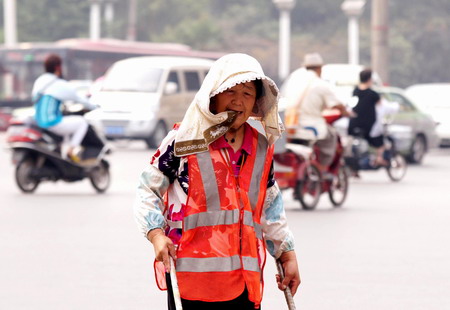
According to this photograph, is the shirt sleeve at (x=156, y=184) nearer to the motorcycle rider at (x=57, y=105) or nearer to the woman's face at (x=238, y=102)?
the woman's face at (x=238, y=102)

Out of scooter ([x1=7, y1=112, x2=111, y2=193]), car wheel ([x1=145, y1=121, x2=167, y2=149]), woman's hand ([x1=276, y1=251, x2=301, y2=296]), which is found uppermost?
woman's hand ([x1=276, y1=251, x2=301, y2=296])

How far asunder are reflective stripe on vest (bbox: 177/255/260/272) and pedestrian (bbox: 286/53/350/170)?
999 cm

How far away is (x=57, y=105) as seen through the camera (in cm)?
1578

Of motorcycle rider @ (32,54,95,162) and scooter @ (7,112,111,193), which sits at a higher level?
motorcycle rider @ (32,54,95,162)

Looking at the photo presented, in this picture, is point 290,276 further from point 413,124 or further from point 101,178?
point 413,124

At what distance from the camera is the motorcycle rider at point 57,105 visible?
1559 cm

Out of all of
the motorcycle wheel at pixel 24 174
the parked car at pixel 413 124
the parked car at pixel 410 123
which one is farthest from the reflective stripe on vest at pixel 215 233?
the parked car at pixel 413 124

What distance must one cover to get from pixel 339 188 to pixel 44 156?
11.8ft

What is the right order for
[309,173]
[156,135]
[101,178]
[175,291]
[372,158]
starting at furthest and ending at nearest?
[156,135] < [372,158] < [101,178] < [309,173] < [175,291]

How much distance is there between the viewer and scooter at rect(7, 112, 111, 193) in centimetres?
1584

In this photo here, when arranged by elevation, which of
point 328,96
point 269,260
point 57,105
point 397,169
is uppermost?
point 328,96

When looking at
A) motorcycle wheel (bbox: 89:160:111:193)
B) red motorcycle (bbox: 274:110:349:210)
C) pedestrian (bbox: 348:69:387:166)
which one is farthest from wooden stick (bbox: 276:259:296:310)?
pedestrian (bbox: 348:69:387:166)

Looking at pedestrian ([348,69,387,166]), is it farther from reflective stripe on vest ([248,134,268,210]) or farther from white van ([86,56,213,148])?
reflective stripe on vest ([248,134,268,210])

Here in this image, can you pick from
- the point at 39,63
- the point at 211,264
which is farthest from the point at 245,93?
the point at 39,63
